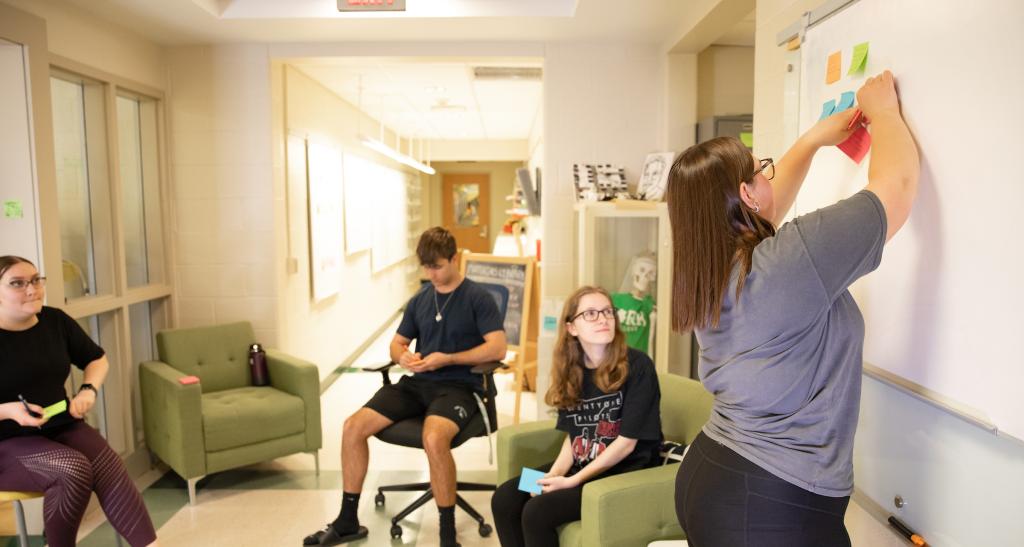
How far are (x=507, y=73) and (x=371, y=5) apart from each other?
1883mm

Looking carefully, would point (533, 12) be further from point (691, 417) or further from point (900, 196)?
point (900, 196)

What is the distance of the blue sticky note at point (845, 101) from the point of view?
154 centimetres

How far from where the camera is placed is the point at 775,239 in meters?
1.14

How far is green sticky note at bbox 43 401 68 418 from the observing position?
2445 mm

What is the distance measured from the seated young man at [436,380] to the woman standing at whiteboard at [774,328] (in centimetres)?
173

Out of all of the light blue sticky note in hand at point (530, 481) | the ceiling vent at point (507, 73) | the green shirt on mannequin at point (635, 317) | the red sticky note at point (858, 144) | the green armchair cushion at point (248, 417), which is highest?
the ceiling vent at point (507, 73)

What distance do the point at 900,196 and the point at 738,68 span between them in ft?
11.1

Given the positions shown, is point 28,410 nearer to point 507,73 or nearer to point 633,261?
point 633,261

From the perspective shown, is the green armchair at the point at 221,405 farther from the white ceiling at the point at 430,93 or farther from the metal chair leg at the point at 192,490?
the white ceiling at the point at 430,93

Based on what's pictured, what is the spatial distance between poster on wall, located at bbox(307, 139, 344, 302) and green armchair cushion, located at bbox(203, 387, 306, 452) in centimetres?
154

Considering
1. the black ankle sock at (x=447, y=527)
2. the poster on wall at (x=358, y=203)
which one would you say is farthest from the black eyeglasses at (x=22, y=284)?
the poster on wall at (x=358, y=203)

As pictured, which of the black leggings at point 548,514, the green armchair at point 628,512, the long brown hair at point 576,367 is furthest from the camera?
the long brown hair at point 576,367

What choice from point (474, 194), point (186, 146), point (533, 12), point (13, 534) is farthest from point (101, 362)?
point (474, 194)

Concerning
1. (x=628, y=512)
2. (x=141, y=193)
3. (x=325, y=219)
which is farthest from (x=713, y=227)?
Answer: (x=325, y=219)
